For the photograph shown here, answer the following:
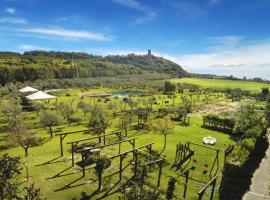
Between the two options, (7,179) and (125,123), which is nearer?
(7,179)

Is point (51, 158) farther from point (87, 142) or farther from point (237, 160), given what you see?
point (237, 160)

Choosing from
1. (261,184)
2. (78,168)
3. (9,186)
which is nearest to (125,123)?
(78,168)

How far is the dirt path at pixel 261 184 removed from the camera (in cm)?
1907

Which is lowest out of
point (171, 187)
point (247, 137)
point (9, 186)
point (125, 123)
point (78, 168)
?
point (78, 168)

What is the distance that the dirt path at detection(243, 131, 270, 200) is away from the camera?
19069mm

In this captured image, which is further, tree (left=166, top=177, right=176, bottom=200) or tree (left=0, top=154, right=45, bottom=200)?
tree (left=166, top=177, right=176, bottom=200)

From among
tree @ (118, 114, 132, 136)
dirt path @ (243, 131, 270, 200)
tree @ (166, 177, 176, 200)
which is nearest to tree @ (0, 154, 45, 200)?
tree @ (166, 177, 176, 200)

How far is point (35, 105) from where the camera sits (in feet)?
168

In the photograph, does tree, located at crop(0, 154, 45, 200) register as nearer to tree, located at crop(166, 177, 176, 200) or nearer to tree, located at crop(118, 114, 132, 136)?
tree, located at crop(166, 177, 176, 200)

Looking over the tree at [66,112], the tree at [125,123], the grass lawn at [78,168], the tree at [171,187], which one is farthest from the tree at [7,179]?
the tree at [66,112]

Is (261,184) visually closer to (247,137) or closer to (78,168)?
(247,137)

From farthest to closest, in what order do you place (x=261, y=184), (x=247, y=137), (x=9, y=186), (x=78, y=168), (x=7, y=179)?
1. (x=247, y=137)
2. (x=78, y=168)
3. (x=261, y=184)
4. (x=7, y=179)
5. (x=9, y=186)

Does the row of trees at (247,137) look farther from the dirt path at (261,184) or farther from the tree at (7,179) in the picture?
the tree at (7,179)

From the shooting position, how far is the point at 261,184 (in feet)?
69.3
